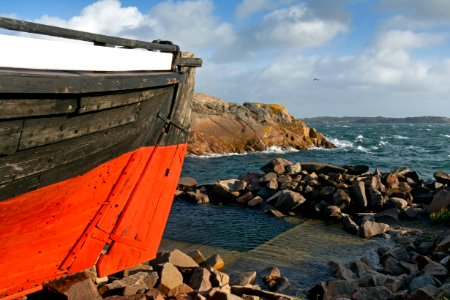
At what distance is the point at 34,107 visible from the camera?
3191mm

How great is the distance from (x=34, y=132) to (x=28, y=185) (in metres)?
0.50

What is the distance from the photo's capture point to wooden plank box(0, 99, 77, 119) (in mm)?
3008

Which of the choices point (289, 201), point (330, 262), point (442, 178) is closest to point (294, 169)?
point (289, 201)

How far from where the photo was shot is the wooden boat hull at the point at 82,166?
326 cm

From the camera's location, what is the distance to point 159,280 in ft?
18.3

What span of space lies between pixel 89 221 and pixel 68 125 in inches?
49.4

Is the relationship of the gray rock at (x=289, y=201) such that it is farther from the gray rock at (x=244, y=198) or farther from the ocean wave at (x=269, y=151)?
A: the ocean wave at (x=269, y=151)

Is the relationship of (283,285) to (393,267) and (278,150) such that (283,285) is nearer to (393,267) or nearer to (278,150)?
(393,267)

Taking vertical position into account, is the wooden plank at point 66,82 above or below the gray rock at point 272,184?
above

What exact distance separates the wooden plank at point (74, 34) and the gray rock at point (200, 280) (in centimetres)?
312

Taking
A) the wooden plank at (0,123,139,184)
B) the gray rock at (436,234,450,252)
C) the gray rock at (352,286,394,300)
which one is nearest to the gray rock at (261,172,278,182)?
the gray rock at (436,234,450,252)

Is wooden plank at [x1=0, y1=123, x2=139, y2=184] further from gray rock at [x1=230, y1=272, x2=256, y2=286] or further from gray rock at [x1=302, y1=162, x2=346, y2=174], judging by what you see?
gray rock at [x1=302, y1=162, x2=346, y2=174]

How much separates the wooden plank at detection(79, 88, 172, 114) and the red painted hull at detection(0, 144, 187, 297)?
0.66m

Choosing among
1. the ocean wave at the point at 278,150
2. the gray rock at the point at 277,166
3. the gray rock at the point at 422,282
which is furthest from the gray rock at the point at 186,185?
the ocean wave at the point at 278,150
